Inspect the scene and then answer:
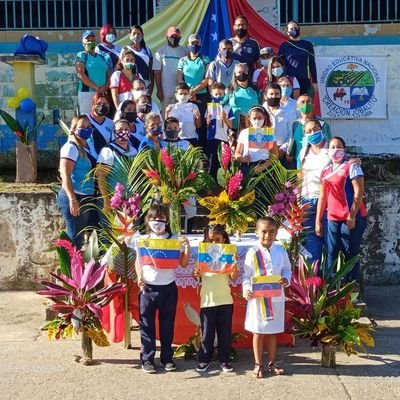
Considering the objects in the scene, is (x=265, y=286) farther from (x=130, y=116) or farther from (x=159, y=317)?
(x=130, y=116)

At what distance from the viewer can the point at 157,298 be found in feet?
19.8

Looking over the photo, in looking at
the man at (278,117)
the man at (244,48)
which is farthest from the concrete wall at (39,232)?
the man at (244,48)

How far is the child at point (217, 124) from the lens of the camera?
28.9 ft

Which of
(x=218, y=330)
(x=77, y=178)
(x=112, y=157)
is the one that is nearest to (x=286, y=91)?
(x=112, y=157)

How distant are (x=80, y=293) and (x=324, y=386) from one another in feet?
6.47

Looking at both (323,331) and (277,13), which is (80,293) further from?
(277,13)

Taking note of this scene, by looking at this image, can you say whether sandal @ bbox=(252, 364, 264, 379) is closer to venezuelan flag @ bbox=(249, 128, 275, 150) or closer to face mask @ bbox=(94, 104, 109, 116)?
venezuelan flag @ bbox=(249, 128, 275, 150)

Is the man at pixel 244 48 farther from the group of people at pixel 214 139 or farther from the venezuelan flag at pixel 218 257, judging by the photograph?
the venezuelan flag at pixel 218 257

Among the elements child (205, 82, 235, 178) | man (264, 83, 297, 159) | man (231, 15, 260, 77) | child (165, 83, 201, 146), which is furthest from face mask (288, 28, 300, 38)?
child (165, 83, 201, 146)

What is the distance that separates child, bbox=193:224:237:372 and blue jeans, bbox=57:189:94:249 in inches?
69.5

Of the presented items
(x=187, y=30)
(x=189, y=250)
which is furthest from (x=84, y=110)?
(x=189, y=250)

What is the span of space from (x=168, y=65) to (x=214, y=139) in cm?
165

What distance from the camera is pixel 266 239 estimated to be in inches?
235

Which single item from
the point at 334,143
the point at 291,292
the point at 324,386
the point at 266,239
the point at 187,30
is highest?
the point at 187,30
